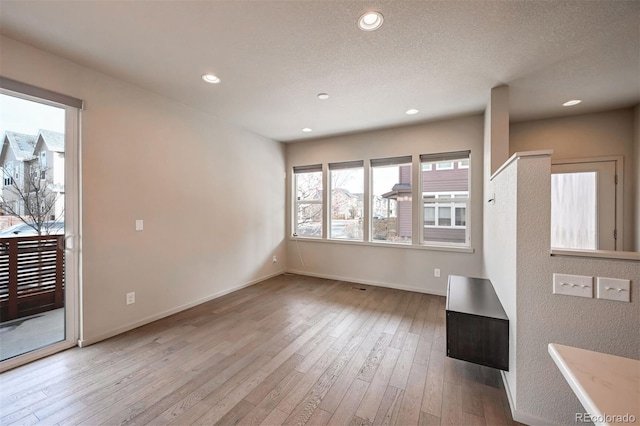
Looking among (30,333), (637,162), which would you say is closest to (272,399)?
(30,333)

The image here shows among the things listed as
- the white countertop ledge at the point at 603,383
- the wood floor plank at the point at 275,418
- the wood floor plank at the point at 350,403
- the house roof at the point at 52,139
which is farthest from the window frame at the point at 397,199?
the house roof at the point at 52,139

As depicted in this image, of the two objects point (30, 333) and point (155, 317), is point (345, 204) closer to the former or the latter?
point (155, 317)

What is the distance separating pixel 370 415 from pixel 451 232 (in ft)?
9.92

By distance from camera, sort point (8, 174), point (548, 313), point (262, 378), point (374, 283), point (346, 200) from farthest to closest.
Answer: point (346, 200)
point (374, 283)
point (8, 174)
point (262, 378)
point (548, 313)

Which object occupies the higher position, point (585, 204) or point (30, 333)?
point (585, 204)

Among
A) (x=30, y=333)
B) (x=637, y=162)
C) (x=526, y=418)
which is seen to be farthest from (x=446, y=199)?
(x=30, y=333)

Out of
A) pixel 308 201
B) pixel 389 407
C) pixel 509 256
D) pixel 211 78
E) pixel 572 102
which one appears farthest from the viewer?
pixel 308 201

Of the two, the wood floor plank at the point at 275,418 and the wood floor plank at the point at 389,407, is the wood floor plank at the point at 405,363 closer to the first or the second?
the wood floor plank at the point at 389,407

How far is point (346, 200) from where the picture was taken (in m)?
4.84

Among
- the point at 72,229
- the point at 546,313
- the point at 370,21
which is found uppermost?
the point at 370,21

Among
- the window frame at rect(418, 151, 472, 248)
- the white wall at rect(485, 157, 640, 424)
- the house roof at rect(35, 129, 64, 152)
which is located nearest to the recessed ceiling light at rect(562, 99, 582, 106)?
the window frame at rect(418, 151, 472, 248)

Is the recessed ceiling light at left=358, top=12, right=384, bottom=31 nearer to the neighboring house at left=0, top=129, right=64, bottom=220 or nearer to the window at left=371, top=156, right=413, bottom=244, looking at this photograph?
the window at left=371, top=156, right=413, bottom=244

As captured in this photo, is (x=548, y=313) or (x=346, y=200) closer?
(x=548, y=313)

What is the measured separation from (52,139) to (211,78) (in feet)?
5.08
